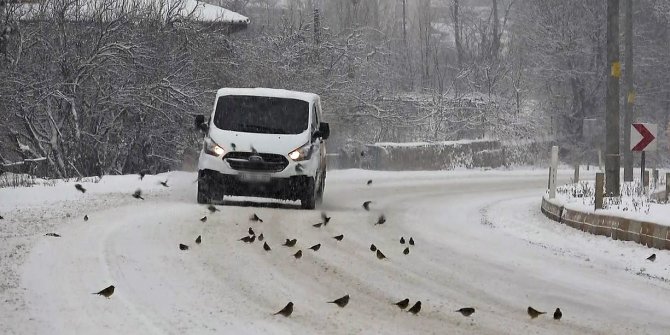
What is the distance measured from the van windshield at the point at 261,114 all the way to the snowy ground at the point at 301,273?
1575 millimetres

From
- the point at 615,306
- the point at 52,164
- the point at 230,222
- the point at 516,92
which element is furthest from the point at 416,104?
the point at 615,306

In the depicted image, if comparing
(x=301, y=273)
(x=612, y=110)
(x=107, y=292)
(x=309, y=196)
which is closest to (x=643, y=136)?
(x=612, y=110)

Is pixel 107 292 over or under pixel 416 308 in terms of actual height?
over

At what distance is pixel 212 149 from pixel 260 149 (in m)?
0.86

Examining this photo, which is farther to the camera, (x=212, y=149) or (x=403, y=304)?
(x=212, y=149)

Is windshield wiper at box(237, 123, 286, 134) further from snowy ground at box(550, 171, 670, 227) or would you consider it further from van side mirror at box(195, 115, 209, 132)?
snowy ground at box(550, 171, 670, 227)

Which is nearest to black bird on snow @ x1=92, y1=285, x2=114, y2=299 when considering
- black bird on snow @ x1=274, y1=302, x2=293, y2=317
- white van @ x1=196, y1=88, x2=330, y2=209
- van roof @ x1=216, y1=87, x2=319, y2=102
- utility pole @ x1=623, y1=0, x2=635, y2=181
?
black bird on snow @ x1=274, y1=302, x2=293, y2=317

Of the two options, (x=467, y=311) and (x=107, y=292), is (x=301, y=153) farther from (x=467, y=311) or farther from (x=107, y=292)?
(x=467, y=311)

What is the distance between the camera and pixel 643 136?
2064 cm

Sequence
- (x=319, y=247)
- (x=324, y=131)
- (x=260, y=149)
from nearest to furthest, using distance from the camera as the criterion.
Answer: (x=319, y=247) → (x=260, y=149) → (x=324, y=131)

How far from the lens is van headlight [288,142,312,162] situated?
56.5 ft

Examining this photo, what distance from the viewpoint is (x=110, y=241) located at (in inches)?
457

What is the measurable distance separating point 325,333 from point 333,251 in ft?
16.0

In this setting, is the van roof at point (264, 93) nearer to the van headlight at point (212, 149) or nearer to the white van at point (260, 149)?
the white van at point (260, 149)
